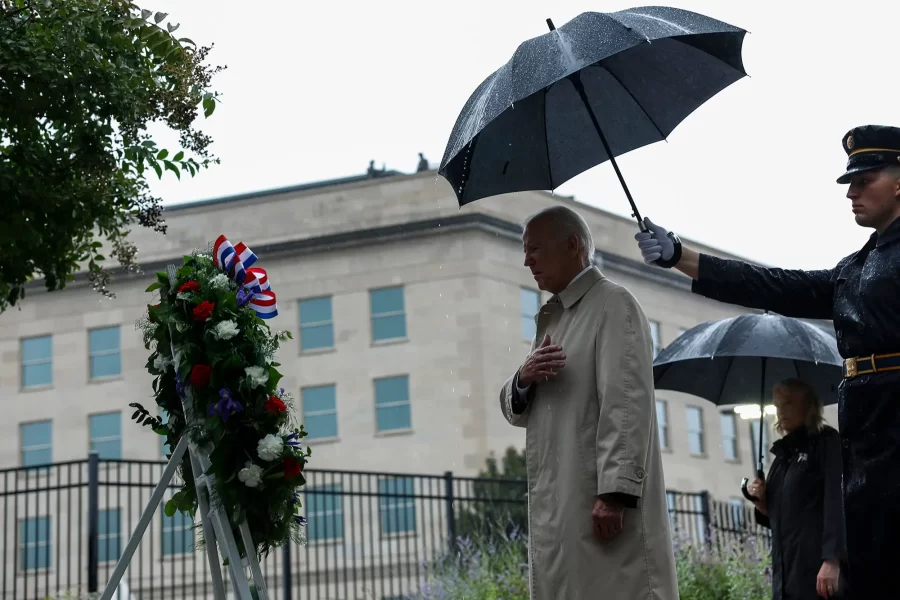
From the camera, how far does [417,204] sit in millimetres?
44219

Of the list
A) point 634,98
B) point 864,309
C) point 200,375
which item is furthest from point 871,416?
point 200,375

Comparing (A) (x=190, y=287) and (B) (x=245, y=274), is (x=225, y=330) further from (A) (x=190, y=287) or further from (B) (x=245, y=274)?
(B) (x=245, y=274)

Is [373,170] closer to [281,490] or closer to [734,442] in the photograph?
[734,442]

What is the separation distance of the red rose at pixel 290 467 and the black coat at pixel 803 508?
8.01 ft

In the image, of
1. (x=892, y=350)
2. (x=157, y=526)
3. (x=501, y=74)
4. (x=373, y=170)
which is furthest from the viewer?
(x=373, y=170)

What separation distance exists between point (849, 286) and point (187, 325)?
2893 mm

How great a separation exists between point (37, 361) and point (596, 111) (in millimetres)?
43031

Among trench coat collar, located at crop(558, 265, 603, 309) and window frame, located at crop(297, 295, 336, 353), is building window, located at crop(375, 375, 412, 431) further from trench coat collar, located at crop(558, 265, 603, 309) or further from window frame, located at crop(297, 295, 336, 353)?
trench coat collar, located at crop(558, 265, 603, 309)

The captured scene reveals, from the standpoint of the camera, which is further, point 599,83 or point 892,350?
point 599,83

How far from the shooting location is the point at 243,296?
19.2 ft

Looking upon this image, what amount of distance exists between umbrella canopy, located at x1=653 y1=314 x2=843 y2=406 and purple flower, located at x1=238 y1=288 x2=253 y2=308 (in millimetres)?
2610

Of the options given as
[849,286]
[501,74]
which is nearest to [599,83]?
[501,74]

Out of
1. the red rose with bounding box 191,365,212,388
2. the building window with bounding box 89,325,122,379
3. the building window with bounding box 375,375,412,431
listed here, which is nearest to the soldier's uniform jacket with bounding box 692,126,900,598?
the red rose with bounding box 191,365,212,388

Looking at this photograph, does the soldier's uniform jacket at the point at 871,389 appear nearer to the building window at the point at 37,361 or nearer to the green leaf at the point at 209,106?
the green leaf at the point at 209,106
